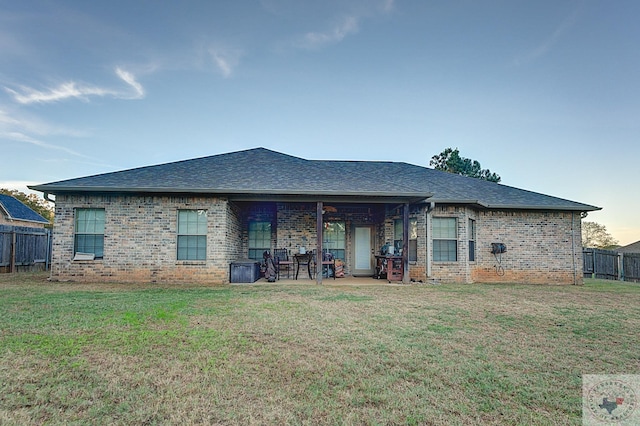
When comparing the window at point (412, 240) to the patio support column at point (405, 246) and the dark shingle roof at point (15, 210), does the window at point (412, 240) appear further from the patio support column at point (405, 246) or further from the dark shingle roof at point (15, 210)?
the dark shingle roof at point (15, 210)

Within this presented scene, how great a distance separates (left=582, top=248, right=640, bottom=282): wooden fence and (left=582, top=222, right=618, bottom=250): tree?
22693 mm

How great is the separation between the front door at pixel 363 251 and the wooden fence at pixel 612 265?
10.6 m

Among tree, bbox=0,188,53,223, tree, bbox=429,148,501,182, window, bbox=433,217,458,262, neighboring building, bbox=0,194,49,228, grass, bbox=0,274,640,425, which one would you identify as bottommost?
grass, bbox=0,274,640,425

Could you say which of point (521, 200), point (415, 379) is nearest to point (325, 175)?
point (521, 200)

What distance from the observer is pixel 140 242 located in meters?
10.2

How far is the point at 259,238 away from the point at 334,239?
9.09 ft

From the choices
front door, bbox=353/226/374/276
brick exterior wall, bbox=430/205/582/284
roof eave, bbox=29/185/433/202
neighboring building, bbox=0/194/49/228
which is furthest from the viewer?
neighboring building, bbox=0/194/49/228

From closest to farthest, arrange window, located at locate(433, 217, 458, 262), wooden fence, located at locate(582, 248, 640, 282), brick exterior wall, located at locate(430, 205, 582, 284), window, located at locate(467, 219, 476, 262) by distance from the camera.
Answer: window, located at locate(433, 217, 458, 262) → window, located at locate(467, 219, 476, 262) → brick exterior wall, located at locate(430, 205, 582, 284) → wooden fence, located at locate(582, 248, 640, 282)

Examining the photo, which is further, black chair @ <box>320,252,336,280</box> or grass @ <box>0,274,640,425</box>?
black chair @ <box>320,252,336,280</box>

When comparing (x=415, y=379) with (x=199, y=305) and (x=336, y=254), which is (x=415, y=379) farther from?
(x=336, y=254)

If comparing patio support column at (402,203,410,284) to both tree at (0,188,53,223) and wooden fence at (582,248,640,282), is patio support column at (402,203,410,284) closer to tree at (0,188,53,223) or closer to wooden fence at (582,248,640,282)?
wooden fence at (582,248,640,282)

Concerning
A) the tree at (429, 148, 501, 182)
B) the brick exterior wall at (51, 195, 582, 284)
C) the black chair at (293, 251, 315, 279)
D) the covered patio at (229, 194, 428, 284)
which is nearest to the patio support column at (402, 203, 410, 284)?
the covered patio at (229, 194, 428, 284)

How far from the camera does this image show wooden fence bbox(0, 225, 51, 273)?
13086 mm

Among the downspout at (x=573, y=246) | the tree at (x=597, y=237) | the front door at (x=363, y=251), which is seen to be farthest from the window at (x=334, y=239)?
the tree at (x=597, y=237)
